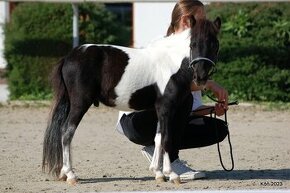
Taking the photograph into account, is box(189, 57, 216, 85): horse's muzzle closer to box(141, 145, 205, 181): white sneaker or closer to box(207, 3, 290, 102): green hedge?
box(141, 145, 205, 181): white sneaker

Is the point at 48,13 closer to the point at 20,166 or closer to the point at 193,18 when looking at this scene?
the point at 20,166

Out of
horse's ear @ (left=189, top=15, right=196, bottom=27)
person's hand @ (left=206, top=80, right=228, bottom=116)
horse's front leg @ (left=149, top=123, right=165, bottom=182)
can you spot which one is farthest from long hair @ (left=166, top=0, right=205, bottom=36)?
horse's front leg @ (left=149, top=123, right=165, bottom=182)

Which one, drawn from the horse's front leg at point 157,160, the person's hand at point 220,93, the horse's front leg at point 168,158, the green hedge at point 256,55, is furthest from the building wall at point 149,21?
the horse's front leg at point 168,158

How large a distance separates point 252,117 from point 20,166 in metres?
5.78

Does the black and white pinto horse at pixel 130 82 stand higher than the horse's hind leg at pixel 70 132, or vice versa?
the black and white pinto horse at pixel 130 82

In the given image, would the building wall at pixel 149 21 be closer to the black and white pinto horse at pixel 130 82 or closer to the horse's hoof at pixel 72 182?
the black and white pinto horse at pixel 130 82

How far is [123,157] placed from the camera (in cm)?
952

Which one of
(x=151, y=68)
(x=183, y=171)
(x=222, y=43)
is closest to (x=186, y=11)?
(x=151, y=68)

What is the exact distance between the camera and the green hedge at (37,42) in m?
16.0

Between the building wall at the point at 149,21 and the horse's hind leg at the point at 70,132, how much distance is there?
1312cm

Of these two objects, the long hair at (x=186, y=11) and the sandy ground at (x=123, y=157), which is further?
the long hair at (x=186, y=11)

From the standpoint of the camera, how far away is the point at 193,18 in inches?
282

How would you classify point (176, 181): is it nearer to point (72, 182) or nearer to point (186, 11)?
point (72, 182)

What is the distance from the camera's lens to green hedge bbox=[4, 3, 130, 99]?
15984 millimetres
